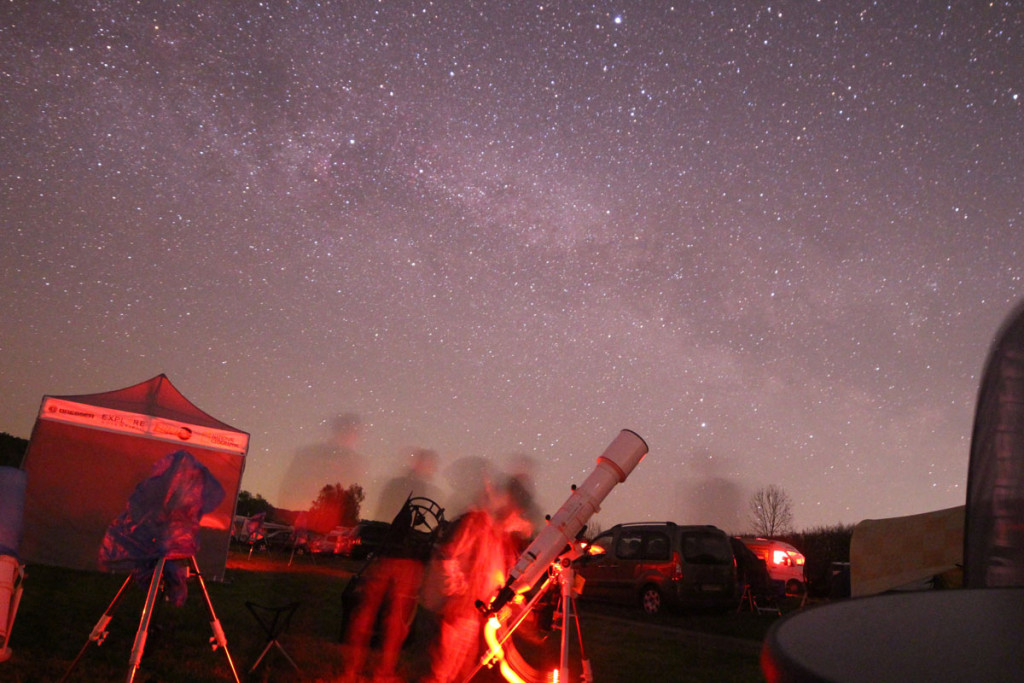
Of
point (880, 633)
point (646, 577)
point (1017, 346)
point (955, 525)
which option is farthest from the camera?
point (646, 577)

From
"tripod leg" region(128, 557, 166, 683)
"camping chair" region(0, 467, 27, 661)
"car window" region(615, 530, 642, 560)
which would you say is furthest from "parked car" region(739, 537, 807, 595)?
"camping chair" region(0, 467, 27, 661)

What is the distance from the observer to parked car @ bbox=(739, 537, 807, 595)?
1595 cm

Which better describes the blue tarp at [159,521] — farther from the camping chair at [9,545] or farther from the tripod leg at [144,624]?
the camping chair at [9,545]

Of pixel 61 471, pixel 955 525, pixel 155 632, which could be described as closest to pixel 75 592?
pixel 61 471

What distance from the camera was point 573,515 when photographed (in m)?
5.02

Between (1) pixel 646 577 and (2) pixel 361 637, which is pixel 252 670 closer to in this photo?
(2) pixel 361 637

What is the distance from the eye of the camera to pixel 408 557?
707 centimetres

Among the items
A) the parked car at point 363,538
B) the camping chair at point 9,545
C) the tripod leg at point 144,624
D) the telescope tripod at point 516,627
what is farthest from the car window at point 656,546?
the parked car at point 363,538

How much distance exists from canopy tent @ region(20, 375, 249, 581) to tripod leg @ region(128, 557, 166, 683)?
25.3ft

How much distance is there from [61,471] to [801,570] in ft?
54.2

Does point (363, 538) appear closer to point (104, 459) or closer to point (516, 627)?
point (104, 459)

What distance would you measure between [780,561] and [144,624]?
1483 cm

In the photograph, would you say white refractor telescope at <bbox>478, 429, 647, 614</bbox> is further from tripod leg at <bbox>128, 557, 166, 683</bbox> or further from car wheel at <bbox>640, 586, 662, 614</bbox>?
car wheel at <bbox>640, 586, 662, 614</bbox>

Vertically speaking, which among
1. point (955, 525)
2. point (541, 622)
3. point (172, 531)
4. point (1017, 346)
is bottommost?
point (541, 622)
